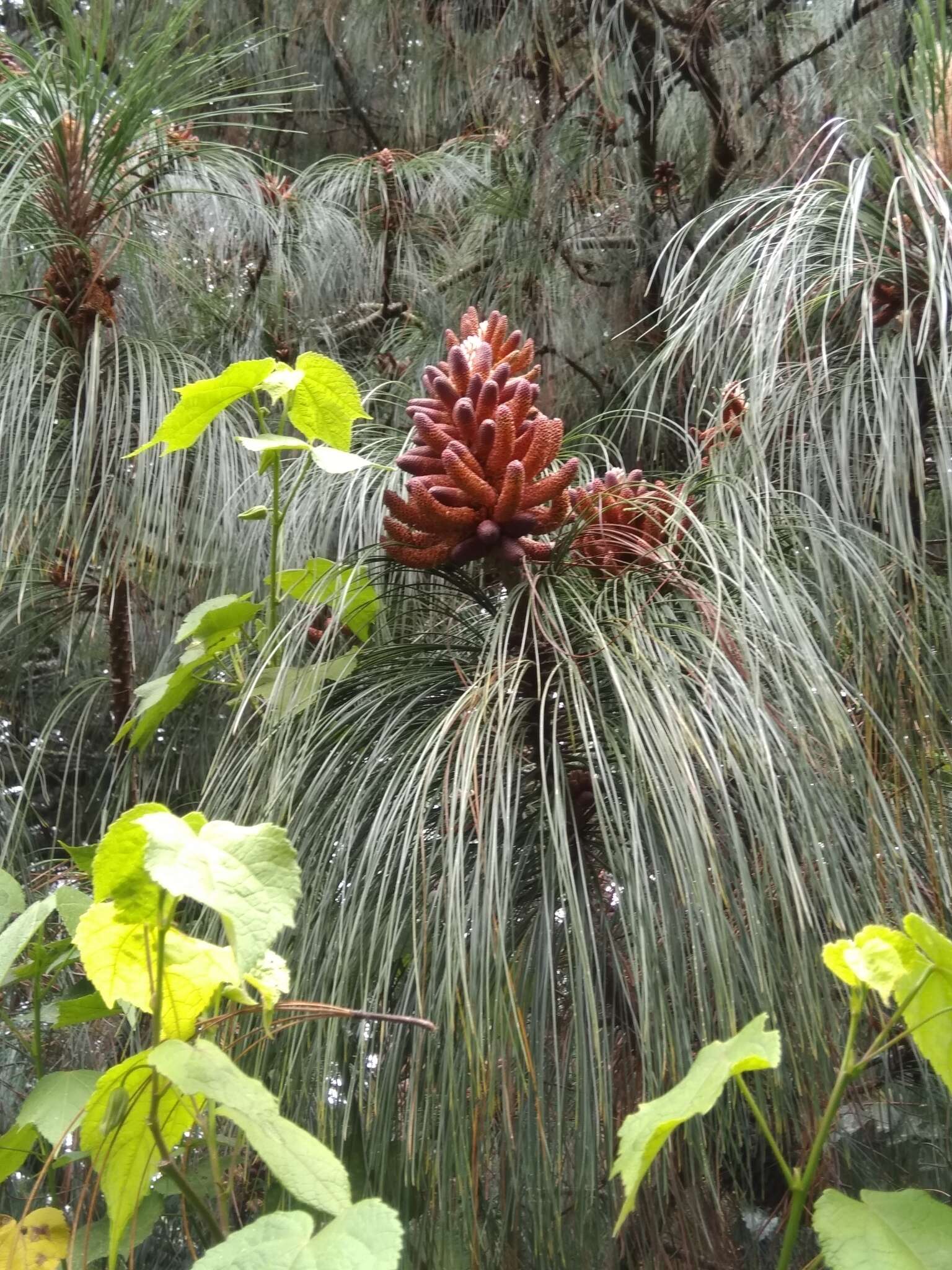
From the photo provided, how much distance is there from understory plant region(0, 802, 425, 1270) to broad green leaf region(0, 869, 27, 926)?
0.29ft

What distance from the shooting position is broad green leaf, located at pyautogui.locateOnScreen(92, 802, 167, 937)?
551 mm

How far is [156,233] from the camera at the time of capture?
4.57 ft

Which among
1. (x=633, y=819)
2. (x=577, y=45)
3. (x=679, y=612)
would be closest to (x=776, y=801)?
(x=633, y=819)

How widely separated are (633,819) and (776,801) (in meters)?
0.08

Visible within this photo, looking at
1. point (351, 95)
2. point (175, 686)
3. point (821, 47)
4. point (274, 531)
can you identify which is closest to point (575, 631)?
point (274, 531)

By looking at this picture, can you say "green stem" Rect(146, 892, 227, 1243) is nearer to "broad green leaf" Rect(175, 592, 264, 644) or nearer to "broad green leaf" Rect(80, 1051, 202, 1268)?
"broad green leaf" Rect(80, 1051, 202, 1268)

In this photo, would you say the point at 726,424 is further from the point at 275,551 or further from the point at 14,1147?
the point at 14,1147

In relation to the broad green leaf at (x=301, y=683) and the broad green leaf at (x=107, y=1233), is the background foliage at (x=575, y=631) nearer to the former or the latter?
the broad green leaf at (x=301, y=683)

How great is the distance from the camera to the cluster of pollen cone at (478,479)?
865 mm

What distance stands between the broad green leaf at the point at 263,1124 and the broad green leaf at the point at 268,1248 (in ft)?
0.04

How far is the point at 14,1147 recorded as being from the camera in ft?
2.61

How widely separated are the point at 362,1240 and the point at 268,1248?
0.14 ft

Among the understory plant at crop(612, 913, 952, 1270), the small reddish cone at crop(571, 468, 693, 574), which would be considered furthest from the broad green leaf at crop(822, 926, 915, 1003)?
the small reddish cone at crop(571, 468, 693, 574)

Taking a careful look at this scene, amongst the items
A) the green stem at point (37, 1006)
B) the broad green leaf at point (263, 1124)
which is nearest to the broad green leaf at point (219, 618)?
the green stem at point (37, 1006)
